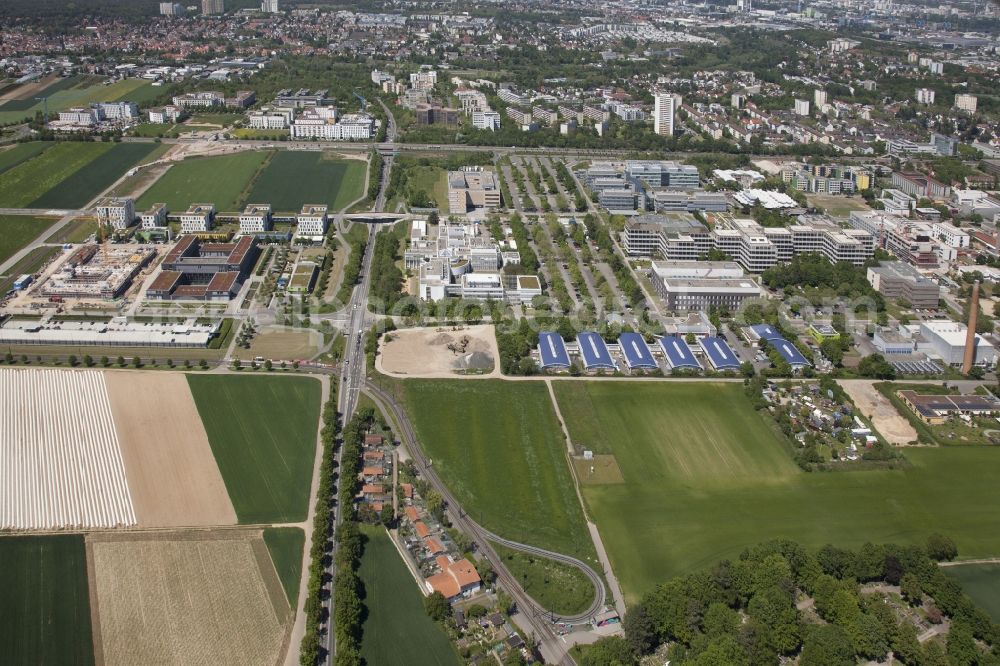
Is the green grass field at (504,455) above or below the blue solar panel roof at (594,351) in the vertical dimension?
below

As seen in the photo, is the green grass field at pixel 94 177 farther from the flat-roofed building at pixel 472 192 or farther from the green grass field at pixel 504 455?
the green grass field at pixel 504 455

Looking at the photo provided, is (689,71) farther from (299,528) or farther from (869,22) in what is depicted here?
(299,528)

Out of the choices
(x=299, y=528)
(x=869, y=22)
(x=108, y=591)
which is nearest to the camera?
(x=108, y=591)

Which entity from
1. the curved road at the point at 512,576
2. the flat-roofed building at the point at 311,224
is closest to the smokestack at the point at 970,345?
the curved road at the point at 512,576

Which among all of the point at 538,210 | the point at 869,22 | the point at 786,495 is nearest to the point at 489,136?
the point at 538,210

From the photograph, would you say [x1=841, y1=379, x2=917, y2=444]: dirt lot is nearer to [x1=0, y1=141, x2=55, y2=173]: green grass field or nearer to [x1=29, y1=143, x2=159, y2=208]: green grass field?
[x1=29, y1=143, x2=159, y2=208]: green grass field

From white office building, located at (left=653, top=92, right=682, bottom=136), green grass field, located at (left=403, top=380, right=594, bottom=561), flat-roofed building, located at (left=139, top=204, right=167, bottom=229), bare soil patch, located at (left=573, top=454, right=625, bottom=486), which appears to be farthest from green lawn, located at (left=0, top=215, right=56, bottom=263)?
white office building, located at (left=653, top=92, right=682, bottom=136)

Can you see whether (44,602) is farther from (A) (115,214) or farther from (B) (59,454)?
(A) (115,214)
